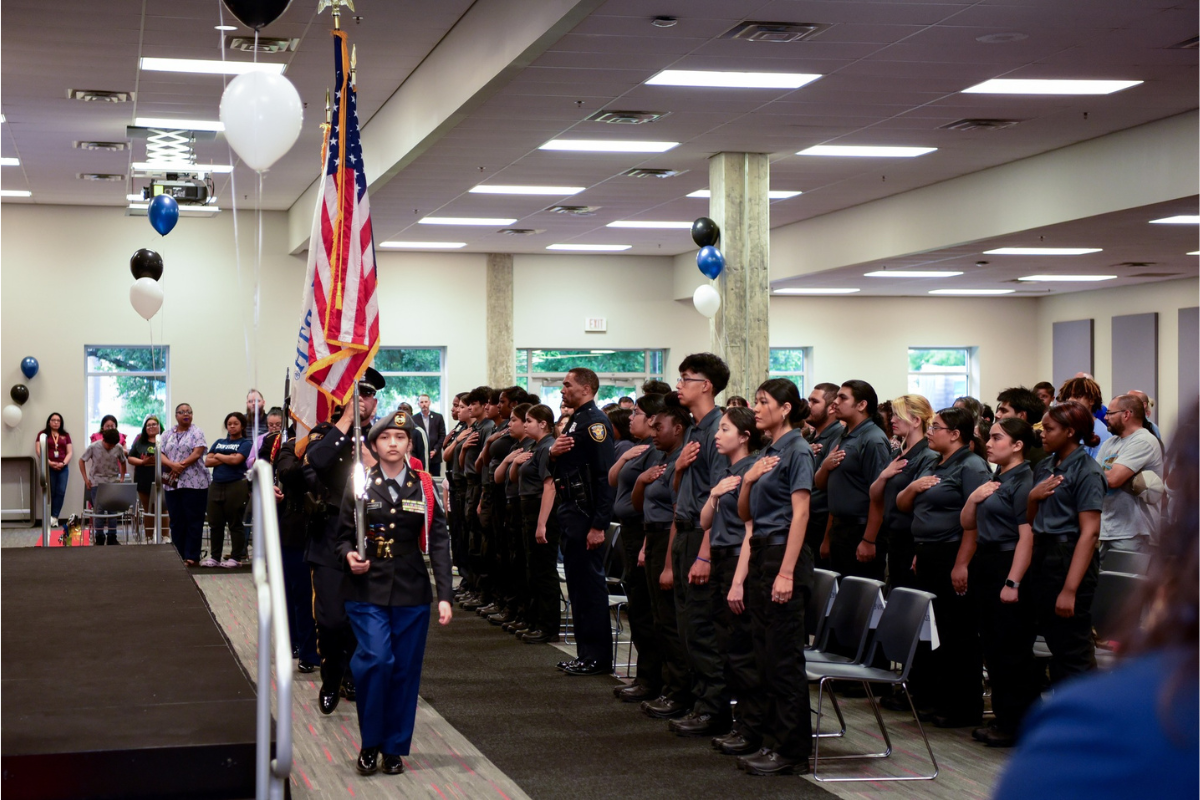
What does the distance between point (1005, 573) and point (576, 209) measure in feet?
35.6

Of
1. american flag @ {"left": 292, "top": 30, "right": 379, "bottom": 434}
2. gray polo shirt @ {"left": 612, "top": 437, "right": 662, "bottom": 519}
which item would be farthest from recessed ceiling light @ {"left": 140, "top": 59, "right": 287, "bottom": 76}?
gray polo shirt @ {"left": 612, "top": 437, "right": 662, "bottom": 519}

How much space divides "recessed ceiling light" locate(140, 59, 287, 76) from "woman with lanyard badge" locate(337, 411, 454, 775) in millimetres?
6195

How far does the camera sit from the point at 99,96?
460 inches

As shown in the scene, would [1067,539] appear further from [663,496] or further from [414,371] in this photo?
[414,371]

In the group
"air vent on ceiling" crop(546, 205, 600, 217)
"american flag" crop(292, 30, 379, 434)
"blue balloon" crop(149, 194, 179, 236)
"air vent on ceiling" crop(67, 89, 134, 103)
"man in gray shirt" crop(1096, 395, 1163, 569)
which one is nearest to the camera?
"american flag" crop(292, 30, 379, 434)

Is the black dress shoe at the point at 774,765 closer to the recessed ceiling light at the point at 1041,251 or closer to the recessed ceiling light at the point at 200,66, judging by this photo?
the recessed ceiling light at the point at 200,66

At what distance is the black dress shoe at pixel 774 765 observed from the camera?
5418mm

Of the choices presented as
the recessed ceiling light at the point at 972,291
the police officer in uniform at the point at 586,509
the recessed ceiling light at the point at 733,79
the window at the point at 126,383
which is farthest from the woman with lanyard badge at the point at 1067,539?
the recessed ceiling light at the point at 972,291

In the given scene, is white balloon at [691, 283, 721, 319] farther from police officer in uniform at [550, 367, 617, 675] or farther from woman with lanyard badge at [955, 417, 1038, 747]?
woman with lanyard badge at [955, 417, 1038, 747]

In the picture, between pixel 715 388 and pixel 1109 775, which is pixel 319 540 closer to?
pixel 715 388

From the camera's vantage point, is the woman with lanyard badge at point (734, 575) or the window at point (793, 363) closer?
the woman with lanyard badge at point (734, 575)

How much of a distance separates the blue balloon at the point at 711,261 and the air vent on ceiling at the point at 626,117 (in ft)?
4.61

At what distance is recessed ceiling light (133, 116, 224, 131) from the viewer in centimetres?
1273

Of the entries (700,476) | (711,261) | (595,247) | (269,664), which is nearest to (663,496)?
(700,476)
